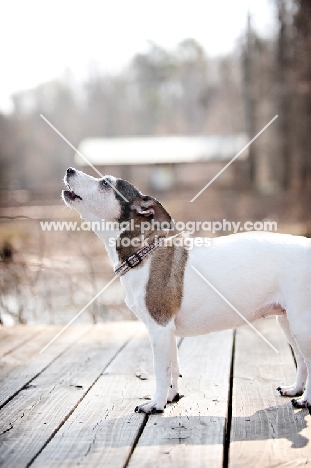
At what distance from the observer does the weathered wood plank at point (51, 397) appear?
2.99 meters

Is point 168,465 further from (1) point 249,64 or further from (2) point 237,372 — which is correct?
(1) point 249,64

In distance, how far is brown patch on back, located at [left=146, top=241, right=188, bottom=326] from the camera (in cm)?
367

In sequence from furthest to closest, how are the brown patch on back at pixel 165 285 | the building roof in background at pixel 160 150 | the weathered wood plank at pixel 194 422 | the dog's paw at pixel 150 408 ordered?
1. the building roof in background at pixel 160 150
2. the brown patch on back at pixel 165 285
3. the dog's paw at pixel 150 408
4. the weathered wood plank at pixel 194 422

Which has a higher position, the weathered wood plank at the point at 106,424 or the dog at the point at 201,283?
the dog at the point at 201,283

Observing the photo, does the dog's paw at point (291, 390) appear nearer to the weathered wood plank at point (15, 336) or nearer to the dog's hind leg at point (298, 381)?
the dog's hind leg at point (298, 381)

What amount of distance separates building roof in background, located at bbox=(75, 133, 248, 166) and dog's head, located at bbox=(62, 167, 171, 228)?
32.2 m

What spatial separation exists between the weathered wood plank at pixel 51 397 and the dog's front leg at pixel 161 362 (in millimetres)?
502

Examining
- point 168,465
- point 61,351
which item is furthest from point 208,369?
point 168,465

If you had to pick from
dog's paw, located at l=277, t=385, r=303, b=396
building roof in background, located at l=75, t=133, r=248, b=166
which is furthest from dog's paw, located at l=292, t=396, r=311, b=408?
building roof in background, located at l=75, t=133, r=248, b=166

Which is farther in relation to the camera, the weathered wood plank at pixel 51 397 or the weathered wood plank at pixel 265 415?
the weathered wood plank at pixel 51 397

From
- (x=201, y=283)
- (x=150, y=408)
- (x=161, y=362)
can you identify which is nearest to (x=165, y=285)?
(x=201, y=283)

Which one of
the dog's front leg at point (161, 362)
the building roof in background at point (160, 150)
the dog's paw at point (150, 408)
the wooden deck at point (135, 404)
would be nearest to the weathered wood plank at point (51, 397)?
the wooden deck at point (135, 404)

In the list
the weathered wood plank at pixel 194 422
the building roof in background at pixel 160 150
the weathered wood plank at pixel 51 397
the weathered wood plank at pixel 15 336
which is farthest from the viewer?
the building roof in background at pixel 160 150

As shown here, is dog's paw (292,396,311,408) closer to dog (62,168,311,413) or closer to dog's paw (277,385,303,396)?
dog (62,168,311,413)
